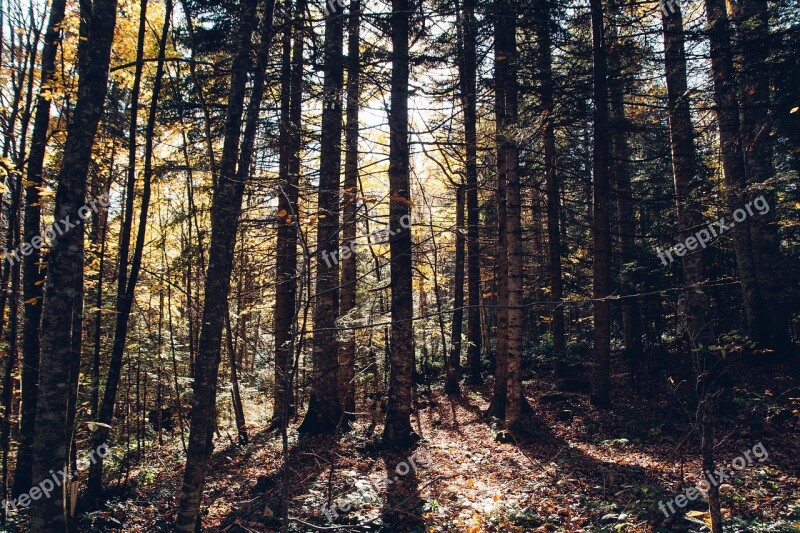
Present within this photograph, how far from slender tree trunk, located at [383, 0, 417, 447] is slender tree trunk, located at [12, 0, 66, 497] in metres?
5.50

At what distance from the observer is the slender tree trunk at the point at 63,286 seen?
4.09 meters

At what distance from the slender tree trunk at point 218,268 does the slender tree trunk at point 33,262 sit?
316 centimetres

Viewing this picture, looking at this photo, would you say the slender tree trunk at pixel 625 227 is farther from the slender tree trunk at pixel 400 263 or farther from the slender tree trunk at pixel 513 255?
A: the slender tree trunk at pixel 400 263

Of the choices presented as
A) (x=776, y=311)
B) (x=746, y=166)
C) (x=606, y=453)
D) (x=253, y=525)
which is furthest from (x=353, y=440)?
(x=746, y=166)

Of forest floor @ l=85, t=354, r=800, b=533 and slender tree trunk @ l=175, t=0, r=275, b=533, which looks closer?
slender tree trunk @ l=175, t=0, r=275, b=533

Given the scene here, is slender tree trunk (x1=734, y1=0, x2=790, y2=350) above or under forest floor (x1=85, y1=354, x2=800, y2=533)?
above

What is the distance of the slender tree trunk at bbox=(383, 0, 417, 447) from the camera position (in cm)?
876

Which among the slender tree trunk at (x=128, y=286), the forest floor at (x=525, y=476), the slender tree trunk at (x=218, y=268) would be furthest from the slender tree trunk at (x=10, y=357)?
the slender tree trunk at (x=218, y=268)

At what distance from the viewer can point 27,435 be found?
7.36 metres

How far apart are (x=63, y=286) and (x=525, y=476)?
7.28 m

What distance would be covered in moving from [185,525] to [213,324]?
211 cm

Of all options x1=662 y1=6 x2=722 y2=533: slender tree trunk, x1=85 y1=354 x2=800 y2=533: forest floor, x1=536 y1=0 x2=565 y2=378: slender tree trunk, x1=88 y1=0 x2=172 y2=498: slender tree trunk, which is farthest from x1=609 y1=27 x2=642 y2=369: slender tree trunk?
x1=88 y1=0 x2=172 y2=498: slender tree trunk

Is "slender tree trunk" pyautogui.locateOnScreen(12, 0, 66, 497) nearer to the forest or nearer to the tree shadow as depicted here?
the forest

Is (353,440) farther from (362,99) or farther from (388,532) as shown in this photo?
(362,99)
